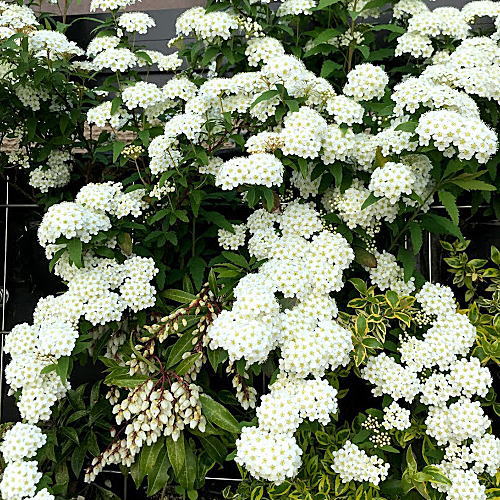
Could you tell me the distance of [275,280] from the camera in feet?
8.77

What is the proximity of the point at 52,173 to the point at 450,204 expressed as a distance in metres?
2.02

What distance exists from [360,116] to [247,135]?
2.29ft

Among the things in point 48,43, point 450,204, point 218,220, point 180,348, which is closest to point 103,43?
point 48,43

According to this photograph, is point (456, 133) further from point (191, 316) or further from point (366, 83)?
point (191, 316)

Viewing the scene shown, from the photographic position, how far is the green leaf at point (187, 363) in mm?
2683

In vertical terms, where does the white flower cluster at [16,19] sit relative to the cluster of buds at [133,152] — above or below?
above

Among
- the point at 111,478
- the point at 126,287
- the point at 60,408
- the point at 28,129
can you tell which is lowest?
the point at 111,478

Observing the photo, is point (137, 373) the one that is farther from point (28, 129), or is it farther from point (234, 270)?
point (28, 129)

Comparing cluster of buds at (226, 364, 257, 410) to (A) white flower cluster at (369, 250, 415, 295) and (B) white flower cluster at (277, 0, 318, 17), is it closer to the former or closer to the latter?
(A) white flower cluster at (369, 250, 415, 295)

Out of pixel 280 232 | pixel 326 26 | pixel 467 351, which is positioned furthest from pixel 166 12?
pixel 467 351

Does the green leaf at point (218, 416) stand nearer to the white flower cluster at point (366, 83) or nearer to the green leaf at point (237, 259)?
the green leaf at point (237, 259)

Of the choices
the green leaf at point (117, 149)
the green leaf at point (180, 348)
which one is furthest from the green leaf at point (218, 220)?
the green leaf at point (180, 348)

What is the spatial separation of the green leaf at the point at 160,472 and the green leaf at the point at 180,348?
13.7 inches

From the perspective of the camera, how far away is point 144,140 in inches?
124
